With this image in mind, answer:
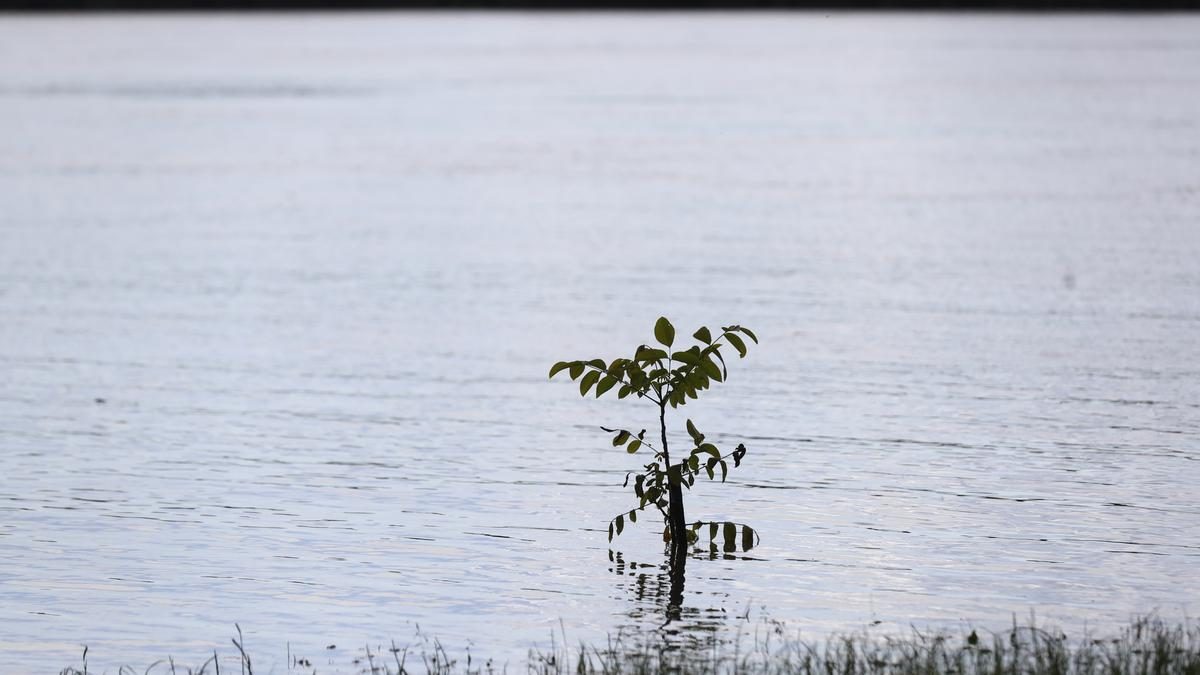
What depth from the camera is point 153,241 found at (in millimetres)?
34219

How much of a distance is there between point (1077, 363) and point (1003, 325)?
2435mm

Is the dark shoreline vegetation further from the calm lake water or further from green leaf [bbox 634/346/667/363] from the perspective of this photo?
Result: green leaf [bbox 634/346/667/363]

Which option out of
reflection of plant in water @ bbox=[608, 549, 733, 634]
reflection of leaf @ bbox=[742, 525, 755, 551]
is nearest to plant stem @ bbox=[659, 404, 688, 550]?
reflection of plant in water @ bbox=[608, 549, 733, 634]

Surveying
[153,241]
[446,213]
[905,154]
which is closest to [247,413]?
[153,241]

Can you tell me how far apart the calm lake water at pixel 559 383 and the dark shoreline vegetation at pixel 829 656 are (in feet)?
0.98

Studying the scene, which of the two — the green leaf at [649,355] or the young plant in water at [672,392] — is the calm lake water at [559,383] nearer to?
the young plant in water at [672,392]

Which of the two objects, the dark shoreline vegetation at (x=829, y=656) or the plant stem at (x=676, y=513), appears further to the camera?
the plant stem at (x=676, y=513)

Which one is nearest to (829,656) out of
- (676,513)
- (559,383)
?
(676,513)

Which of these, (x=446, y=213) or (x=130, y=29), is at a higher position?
(x=130, y=29)

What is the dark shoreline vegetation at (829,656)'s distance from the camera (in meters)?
10.8

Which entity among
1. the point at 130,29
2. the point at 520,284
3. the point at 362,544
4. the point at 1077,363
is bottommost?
the point at 362,544

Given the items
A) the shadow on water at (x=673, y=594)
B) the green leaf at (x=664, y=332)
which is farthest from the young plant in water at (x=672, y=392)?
the shadow on water at (x=673, y=594)

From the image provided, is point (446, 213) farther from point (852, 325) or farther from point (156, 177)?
point (852, 325)

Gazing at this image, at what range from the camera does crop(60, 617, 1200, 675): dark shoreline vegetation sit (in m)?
10.8
